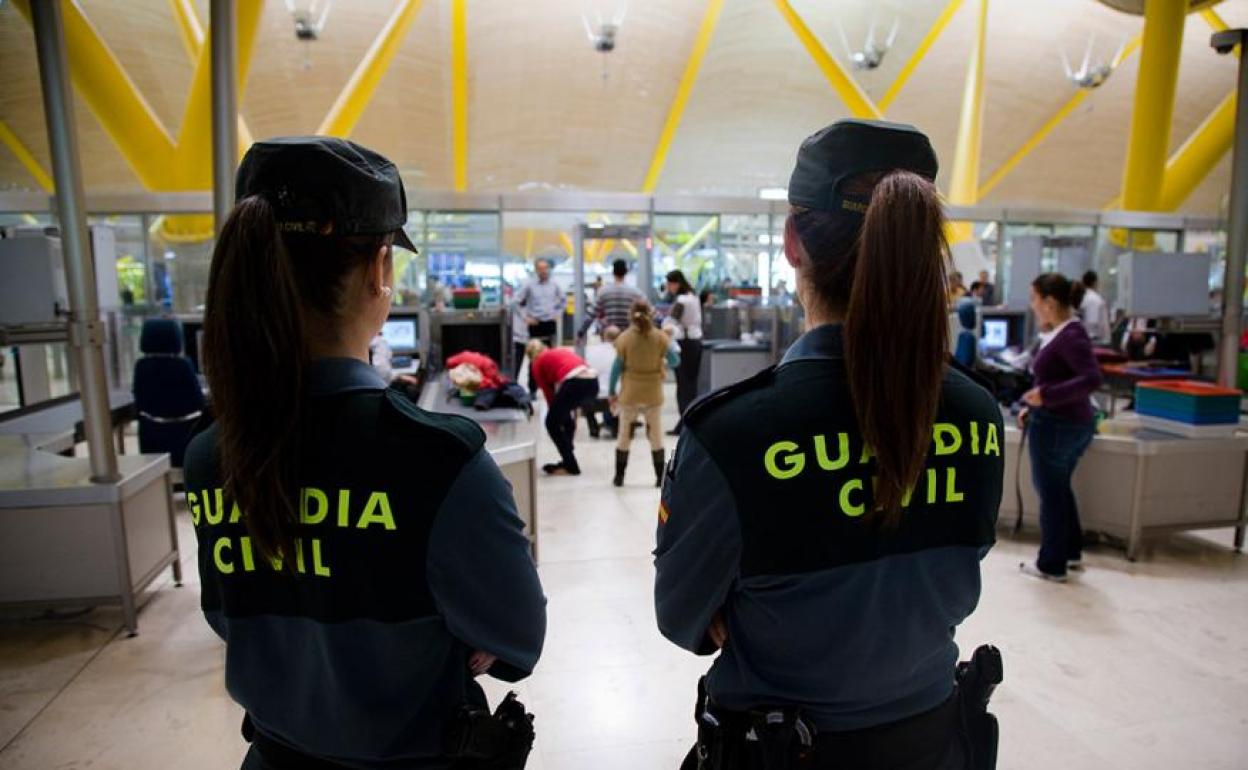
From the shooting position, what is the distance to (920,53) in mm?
21609

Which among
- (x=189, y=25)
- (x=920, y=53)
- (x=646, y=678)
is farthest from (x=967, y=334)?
(x=920, y=53)

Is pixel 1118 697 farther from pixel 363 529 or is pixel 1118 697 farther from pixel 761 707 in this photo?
pixel 363 529

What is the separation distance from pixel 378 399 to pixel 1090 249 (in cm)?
1402

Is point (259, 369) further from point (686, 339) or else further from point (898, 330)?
point (686, 339)

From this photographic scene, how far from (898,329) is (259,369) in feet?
2.79

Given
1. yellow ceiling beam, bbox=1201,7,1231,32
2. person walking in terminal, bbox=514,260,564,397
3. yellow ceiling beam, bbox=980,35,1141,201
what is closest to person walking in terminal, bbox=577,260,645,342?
person walking in terminal, bbox=514,260,564,397

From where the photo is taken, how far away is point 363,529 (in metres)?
1.00

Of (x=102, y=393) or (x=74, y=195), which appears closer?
(x=74, y=195)

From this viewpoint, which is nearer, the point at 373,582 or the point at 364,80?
the point at 373,582

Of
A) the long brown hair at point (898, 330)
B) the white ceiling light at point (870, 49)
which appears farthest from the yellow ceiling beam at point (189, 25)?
the long brown hair at point (898, 330)

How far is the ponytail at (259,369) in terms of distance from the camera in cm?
96

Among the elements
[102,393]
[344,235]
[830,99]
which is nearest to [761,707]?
[344,235]

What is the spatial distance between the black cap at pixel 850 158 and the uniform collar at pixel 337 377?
71 cm

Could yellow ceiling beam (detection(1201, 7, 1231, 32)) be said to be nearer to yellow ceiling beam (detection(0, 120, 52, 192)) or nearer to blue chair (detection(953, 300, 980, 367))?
blue chair (detection(953, 300, 980, 367))
